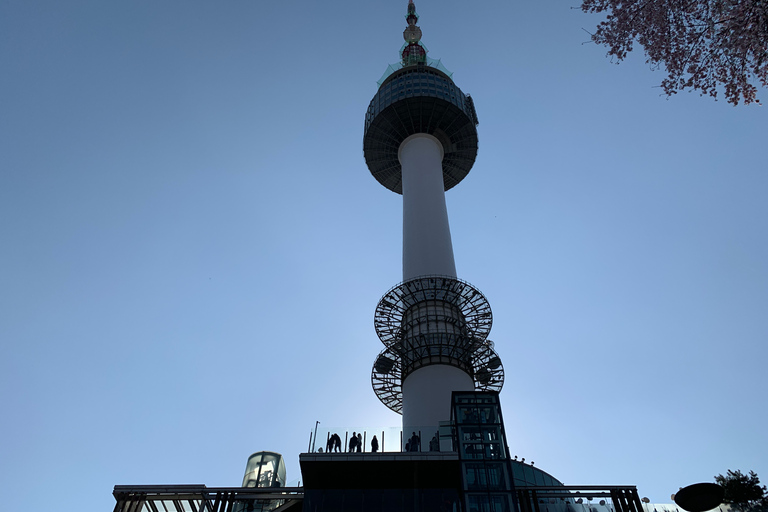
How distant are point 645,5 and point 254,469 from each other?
125 feet

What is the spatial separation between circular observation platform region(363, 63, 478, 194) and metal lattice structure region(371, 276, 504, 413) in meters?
27.6

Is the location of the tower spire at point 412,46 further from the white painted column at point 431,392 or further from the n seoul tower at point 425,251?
the white painted column at point 431,392

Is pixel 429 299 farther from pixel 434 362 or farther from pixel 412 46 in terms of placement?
pixel 412 46

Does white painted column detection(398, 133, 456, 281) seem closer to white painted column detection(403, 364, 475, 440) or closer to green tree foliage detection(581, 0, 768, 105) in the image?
white painted column detection(403, 364, 475, 440)

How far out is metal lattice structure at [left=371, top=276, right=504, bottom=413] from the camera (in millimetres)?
50906

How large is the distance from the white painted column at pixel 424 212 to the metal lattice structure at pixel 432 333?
2467mm

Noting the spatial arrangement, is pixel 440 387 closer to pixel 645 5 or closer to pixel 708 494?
pixel 708 494

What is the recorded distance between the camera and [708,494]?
22.4 metres

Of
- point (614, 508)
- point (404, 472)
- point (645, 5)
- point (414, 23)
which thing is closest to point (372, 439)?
point (404, 472)

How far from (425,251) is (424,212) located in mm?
6289

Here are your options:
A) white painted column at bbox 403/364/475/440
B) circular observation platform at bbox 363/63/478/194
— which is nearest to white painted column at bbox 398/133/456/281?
circular observation platform at bbox 363/63/478/194

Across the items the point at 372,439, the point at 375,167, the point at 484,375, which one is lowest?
the point at 372,439

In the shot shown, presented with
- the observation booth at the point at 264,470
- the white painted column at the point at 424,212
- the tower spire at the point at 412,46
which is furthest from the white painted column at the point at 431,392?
the tower spire at the point at 412,46

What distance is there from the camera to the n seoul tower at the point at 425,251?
164ft
